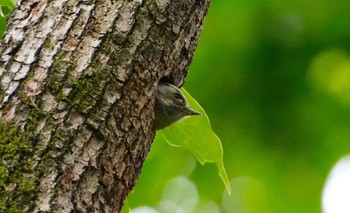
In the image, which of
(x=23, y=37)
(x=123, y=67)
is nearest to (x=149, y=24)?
(x=123, y=67)

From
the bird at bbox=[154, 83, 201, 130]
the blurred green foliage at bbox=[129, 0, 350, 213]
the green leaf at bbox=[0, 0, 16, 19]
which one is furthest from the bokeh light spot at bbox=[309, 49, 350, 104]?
the green leaf at bbox=[0, 0, 16, 19]

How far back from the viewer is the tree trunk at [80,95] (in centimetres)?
209

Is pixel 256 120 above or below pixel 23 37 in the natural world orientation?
above

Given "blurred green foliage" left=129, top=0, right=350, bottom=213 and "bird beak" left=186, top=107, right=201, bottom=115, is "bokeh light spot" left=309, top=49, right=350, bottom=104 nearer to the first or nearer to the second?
"blurred green foliage" left=129, top=0, right=350, bottom=213

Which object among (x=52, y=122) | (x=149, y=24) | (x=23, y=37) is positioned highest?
(x=149, y=24)

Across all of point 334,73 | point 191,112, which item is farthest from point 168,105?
point 334,73

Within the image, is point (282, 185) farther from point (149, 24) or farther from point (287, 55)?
point (149, 24)

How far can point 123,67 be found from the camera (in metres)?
2.34

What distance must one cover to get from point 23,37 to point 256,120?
9.37ft

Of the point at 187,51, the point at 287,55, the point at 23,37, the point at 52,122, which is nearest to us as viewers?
the point at 52,122

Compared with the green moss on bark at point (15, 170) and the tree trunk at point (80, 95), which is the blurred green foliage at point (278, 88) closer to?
the tree trunk at point (80, 95)

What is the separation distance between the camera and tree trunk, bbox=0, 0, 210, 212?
2.09 metres

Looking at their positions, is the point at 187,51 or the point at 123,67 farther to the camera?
the point at 187,51

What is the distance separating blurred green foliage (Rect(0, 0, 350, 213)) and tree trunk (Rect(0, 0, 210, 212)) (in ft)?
8.18
